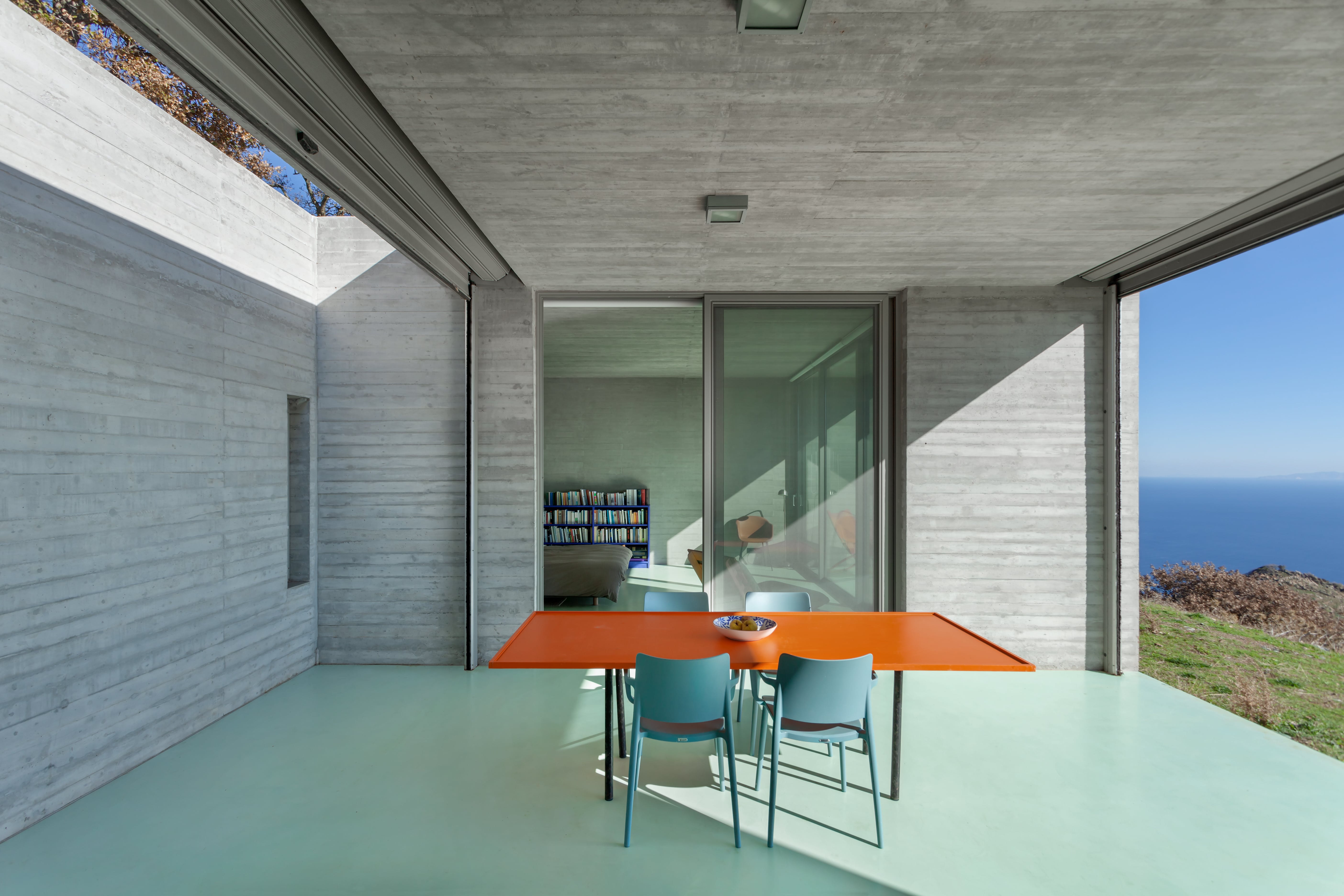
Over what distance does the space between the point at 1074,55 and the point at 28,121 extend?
4.48 metres

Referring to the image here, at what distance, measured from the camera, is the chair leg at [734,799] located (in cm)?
254

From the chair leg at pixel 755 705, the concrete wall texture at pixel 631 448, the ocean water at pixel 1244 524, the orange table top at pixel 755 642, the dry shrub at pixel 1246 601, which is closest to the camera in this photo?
the orange table top at pixel 755 642

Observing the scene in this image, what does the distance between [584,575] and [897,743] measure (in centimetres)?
467

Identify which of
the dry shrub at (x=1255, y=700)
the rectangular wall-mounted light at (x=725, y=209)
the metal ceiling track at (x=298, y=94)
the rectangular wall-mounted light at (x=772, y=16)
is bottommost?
the dry shrub at (x=1255, y=700)

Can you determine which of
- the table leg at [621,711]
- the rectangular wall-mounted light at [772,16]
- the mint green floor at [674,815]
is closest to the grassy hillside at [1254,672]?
the mint green floor at [674,815]

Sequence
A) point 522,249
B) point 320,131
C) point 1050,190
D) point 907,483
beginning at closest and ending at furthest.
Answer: point 320,131 < point 1050,190 < point 522,249 < point 907,483

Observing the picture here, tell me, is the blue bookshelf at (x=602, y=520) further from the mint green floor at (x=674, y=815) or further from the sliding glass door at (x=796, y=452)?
the mint green floor at (x=674, y=815)

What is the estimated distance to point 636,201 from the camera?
3420mm

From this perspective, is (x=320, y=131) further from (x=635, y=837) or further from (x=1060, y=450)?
(x=1060, y=450)

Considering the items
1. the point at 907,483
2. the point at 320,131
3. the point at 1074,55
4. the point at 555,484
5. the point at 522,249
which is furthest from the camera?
the point at 555,484

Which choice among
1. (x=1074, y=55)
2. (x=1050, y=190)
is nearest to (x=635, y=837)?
(x=1074, y=55)

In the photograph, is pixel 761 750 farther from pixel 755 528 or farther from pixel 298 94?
pixel 298 94

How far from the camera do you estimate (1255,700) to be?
205 inches

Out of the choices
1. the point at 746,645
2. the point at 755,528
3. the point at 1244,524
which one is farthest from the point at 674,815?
the point at 1244,524
